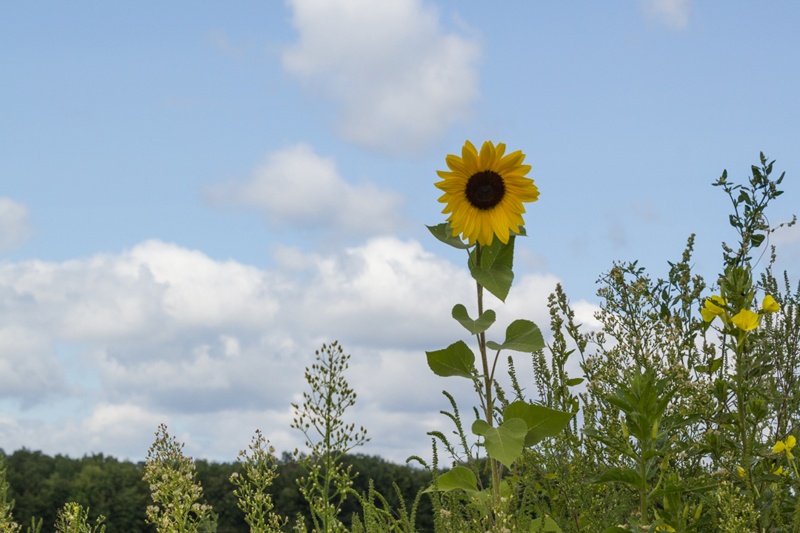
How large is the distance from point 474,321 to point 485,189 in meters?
0.45

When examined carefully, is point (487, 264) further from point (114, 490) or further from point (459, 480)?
point (114, 490)

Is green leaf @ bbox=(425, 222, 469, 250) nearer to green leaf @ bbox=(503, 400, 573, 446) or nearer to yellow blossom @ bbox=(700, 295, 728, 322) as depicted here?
green leaf @ bbox=(503, 400, 573, 446)

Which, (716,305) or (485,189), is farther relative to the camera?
(716,305)

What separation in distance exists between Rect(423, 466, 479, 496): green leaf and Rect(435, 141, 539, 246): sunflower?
77cm

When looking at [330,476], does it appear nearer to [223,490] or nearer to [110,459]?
[223,490]

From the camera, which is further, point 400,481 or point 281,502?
point 400,481

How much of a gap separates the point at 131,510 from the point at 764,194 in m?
8.51

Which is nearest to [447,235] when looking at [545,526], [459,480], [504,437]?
[504,437]

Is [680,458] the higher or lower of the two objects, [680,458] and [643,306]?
the lower

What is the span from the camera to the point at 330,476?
2402mm

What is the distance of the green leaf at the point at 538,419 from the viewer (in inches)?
107

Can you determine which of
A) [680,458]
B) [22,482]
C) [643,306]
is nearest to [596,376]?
[680,458]

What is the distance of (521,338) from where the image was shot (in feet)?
8.96

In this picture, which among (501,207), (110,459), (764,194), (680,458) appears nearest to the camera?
(501,207)
